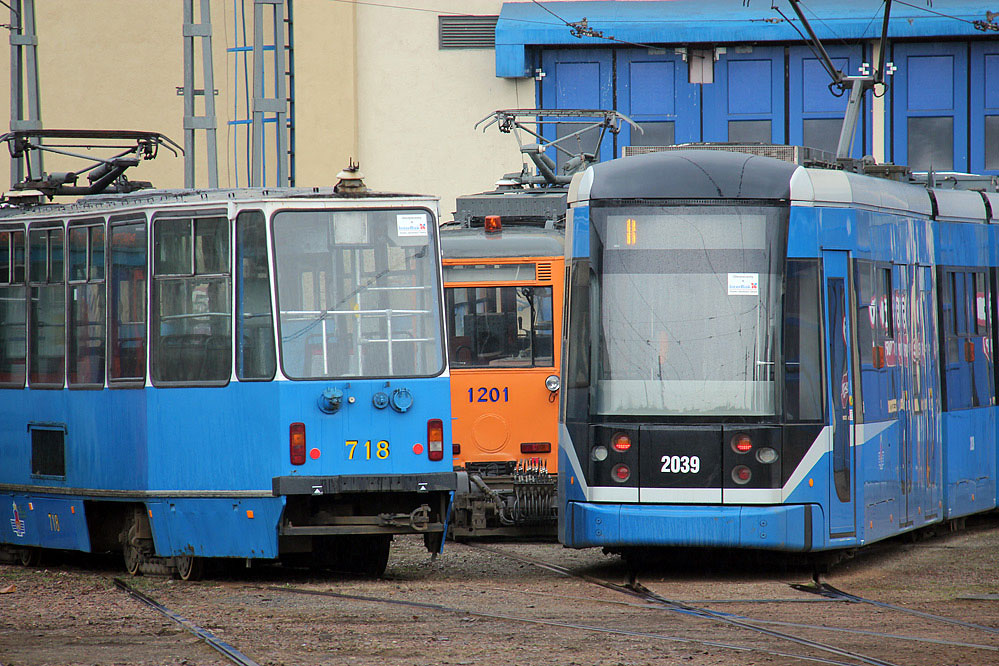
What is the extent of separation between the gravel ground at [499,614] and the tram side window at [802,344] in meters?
1.24

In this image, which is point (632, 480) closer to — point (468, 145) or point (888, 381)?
point (888, 381)

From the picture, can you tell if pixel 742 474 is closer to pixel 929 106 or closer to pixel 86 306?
pixel 86 306

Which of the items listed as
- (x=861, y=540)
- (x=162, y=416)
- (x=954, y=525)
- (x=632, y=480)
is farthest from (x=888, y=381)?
(x=162, y=416)

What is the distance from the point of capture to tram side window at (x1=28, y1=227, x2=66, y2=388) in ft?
42.8

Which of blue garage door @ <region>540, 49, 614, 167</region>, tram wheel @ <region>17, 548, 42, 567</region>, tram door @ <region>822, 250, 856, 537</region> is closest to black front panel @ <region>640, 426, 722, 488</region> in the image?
tram door @ <region>822, 250, 856, 537</region>

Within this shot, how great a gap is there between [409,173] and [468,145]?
4.22 feet

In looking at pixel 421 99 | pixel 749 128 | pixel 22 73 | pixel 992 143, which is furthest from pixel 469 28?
pixel 22 73

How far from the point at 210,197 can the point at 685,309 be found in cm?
336

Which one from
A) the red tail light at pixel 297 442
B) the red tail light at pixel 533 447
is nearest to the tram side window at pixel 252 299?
the red tail light at pixel 297 442

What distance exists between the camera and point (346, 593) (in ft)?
37.5

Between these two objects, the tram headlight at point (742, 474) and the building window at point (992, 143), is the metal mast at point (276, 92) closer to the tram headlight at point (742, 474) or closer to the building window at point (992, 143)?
the tram headlight at point (742, 474)

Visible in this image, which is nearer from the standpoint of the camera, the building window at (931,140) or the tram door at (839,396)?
the tram door at (839,396)

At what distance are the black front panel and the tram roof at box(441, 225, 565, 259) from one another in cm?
426

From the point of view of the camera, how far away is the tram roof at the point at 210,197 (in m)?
11.9
